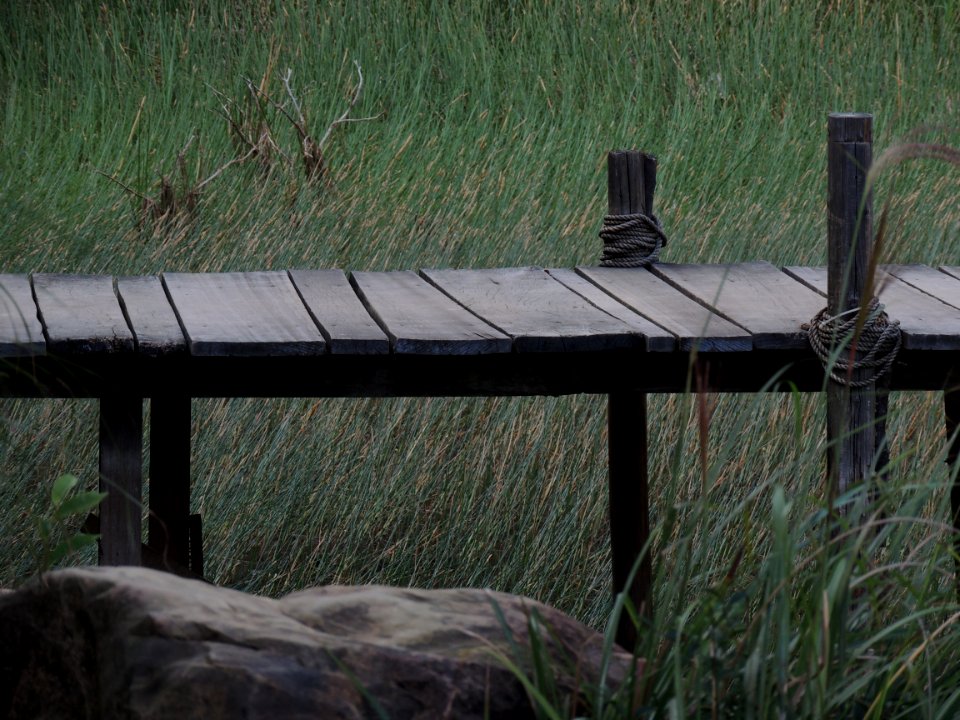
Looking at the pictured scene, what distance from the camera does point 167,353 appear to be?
2277 mm

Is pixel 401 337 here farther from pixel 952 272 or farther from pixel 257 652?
pixel 952 272

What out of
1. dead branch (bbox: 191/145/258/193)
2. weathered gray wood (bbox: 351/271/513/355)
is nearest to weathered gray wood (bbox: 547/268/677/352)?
weathered gray wood (bbox: 351/271/513/355)

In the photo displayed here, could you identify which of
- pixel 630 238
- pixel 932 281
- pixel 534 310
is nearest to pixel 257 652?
pixel 534 310

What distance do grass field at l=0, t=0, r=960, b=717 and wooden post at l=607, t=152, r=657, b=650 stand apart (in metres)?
0.20

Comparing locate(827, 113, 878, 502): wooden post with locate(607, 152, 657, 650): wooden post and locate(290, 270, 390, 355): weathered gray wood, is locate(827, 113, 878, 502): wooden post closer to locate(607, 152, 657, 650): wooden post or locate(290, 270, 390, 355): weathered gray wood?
locate(607, 152, 657, 650): wooden post

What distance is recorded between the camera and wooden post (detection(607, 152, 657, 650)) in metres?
3.16

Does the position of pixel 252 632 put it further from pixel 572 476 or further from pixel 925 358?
pixel 572 476

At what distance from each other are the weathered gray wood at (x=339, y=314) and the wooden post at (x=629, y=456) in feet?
2.43

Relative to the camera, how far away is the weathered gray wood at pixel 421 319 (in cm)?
229

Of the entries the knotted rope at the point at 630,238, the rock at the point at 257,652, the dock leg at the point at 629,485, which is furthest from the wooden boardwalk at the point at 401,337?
the rock at the point at 257,652

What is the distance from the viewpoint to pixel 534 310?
8.34 feet

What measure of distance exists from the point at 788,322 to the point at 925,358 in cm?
34

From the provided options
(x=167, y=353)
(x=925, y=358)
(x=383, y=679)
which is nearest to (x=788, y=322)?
(x=925, y=358)

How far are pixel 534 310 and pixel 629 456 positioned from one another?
2.73 ft
